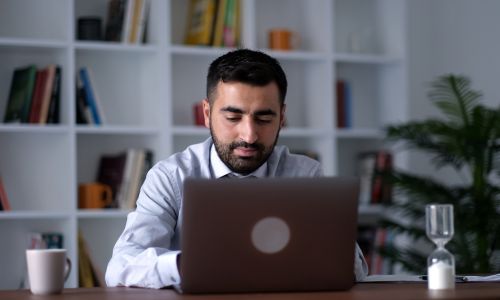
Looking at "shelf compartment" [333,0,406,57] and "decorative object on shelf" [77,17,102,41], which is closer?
"decorative object on shelf" [77,17,102,41]

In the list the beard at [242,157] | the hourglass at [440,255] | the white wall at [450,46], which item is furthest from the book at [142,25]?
the hourglass at [440,255]

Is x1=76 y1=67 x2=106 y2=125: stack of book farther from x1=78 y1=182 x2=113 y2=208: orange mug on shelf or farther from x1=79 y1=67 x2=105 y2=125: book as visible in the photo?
x1=78 y1=182 x2=113 y2=208: orange mug on shelf

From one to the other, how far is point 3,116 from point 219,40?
1097 millimetres

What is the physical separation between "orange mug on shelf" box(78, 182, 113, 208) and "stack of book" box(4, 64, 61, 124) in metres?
0.35

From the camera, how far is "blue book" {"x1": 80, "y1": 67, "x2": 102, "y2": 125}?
4.20m

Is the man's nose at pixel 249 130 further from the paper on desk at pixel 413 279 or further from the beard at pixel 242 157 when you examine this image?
the paper on desk at pixel 413 279

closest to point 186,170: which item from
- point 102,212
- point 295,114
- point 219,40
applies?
point 102,212

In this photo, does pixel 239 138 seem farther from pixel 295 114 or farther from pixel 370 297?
pixel 295 114

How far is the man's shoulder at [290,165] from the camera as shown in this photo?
8.39ft

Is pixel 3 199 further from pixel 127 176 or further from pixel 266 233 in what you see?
pixel 266 233

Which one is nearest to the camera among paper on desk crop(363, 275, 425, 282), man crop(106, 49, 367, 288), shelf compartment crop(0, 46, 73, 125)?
paper on desk crop(363, 275, 425, 282)

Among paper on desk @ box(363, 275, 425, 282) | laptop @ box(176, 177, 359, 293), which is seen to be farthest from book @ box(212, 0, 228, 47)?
laptop @ box(176, 177, 359, 293)

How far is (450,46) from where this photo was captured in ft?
16.4

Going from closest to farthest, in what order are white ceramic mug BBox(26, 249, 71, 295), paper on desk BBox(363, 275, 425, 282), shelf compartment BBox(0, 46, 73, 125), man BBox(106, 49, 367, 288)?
white ceramic mug BBox(26, 249, 71, 295) → paper on desk BBox(363, 275, 425, 282) → man BBox(106, 49, 367, 288) → shelf compartment BBox(0, 46, 73, 125)
